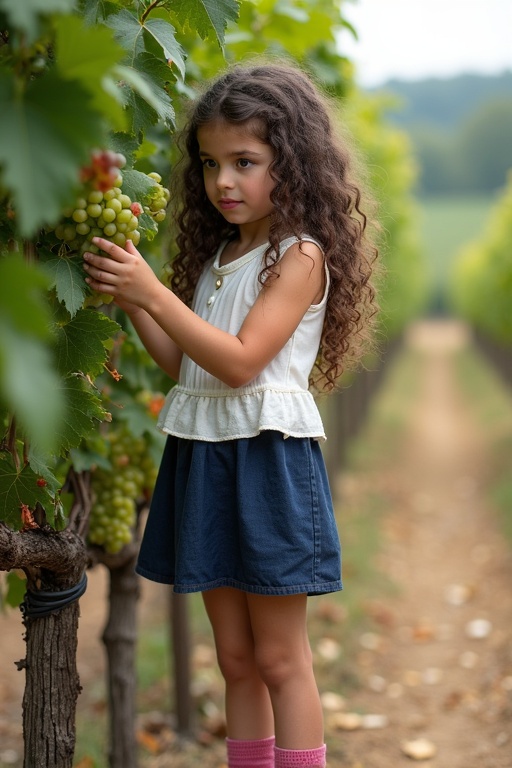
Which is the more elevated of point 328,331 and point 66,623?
point 328,331

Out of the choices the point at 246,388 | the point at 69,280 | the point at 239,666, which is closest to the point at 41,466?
the point at 69,280

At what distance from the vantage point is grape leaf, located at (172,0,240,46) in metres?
1.83

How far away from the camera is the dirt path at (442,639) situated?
3779 millimetres

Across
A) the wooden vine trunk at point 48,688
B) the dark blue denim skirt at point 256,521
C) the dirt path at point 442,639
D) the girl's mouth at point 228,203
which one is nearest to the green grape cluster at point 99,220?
the girl's mouth at point 228,203

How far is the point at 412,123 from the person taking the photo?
10381 centimetres

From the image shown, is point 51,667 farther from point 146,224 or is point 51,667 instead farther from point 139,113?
point 139,113

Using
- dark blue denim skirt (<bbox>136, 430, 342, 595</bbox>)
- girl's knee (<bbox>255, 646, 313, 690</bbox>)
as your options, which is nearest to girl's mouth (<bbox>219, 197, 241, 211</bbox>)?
dark blue denim skirt (<bbox>136, 430, 342, 595</bbox>)

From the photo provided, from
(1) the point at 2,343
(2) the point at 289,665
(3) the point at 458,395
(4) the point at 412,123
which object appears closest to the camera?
(1) the point at 2,343

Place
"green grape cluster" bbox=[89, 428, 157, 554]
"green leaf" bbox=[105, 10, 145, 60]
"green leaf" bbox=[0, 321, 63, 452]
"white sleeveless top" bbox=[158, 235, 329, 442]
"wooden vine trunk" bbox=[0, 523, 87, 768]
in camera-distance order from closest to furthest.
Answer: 1. "green leaf" bbox=[0, 321, 63, 452]
2. "green leaf" bbox=[105, 10, 145, 60]
3. "wooden vine trunk" bbox=[0, 523, 87, 768]
4. "white sleeveless top" bbox=[158, 235, 329, 442]
5. "green grape cluster" bbox=[89, 428, 157, 554]

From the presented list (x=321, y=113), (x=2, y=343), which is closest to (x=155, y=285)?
(x=321, y=113)

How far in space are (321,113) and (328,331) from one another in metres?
0.55

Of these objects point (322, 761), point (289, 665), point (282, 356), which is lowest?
point (322, 761)

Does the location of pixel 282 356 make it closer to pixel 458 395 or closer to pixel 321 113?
pixel 321 113

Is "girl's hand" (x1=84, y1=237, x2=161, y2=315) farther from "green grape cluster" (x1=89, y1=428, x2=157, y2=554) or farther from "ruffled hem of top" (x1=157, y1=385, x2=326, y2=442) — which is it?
"green grape cluster" (x1=89, y1=428, x2=157, y2=554)
